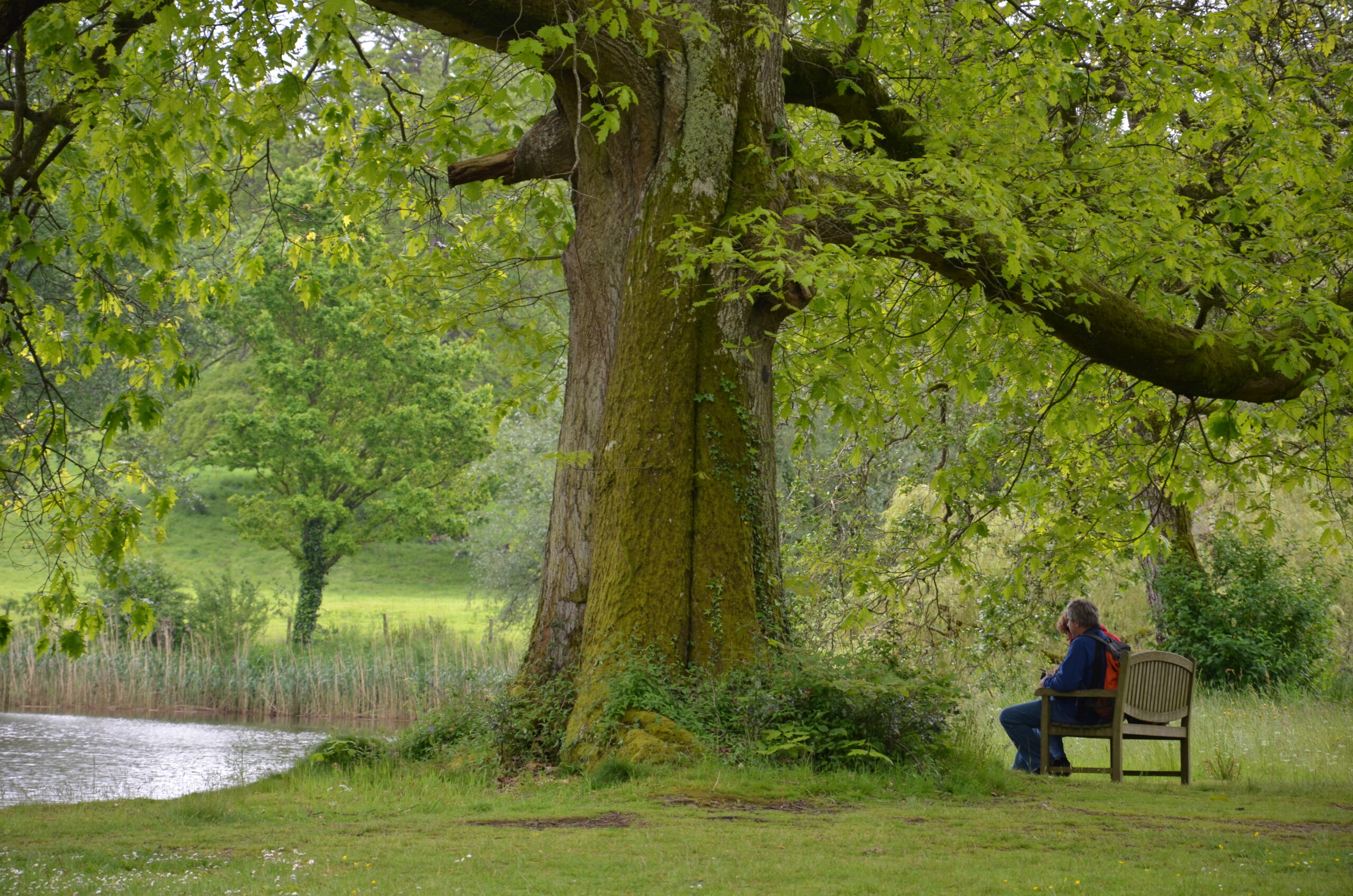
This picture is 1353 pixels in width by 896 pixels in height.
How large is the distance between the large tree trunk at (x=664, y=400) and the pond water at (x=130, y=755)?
3399 mm

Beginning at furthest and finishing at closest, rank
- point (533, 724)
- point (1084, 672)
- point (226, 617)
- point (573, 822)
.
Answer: point (226, 617) → point (1084, 672) → point (533, 724) → point (573, 822)

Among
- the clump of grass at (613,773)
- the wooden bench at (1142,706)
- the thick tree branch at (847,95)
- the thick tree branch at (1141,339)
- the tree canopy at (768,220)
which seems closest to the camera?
the clump of grass at (613,773)

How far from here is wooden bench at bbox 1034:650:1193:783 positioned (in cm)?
781

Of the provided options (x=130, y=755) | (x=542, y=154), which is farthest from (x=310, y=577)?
(x=542, y=154)

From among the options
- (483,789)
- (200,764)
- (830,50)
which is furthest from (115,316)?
(200,764)

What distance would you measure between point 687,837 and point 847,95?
6.39 meters

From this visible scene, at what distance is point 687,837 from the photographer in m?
4.84

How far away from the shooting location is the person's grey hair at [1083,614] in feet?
26.6

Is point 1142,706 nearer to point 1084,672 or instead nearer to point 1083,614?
point 1084,672

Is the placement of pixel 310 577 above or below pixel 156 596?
above

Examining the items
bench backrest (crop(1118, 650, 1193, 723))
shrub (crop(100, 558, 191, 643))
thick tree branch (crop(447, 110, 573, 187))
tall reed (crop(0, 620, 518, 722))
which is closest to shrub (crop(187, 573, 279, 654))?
shrub (crop(100, 558, 191, 643))

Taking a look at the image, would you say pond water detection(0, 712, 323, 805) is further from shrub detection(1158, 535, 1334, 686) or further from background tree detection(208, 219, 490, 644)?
shrub detection(1158, 535, 1334, 686)

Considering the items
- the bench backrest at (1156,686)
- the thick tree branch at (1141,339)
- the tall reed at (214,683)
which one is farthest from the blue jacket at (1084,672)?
the tall reed at (214,683)

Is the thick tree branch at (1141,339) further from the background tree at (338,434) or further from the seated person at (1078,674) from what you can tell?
the background tree at (338,434)
